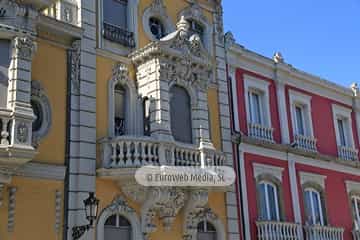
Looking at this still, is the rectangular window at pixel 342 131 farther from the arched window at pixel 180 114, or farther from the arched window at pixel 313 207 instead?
the arched window at pixel 180 114

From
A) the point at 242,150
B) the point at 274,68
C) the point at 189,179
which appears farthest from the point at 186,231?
the point at 274,68

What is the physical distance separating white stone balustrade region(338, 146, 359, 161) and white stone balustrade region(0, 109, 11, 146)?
14792 mm

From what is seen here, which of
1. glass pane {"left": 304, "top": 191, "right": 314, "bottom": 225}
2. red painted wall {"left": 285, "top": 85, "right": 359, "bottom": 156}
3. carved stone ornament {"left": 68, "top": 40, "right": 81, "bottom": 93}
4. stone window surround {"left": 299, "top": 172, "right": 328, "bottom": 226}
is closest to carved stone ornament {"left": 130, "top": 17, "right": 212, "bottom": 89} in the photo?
carved stone ornament {"left": 68, "top": 40, "right": 81, "bottom": 93}

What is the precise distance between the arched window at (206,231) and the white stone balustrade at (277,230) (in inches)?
75.7

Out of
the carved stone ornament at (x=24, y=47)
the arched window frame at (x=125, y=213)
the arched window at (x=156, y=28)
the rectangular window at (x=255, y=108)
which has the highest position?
the arched window at (x=156, y=28)

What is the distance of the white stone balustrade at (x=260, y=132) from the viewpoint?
19047 mm

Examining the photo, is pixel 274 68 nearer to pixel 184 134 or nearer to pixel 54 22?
pixel 184 134

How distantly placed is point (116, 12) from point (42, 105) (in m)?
4.34

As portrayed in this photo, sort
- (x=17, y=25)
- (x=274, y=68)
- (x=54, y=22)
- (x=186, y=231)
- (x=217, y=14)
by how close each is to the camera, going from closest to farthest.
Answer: (x=17, y=25)
(x=54, y=22)
(x=186, y=231)
(x=217, y=14)
(x=274, y=68)

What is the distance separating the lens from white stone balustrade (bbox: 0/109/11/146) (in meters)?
11.9

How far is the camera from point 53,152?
13.5m

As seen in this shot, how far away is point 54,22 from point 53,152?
345 cm

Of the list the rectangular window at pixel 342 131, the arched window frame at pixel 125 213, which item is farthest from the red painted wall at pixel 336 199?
the arched window frame at pixel 125 213

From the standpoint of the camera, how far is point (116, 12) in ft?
54.1
